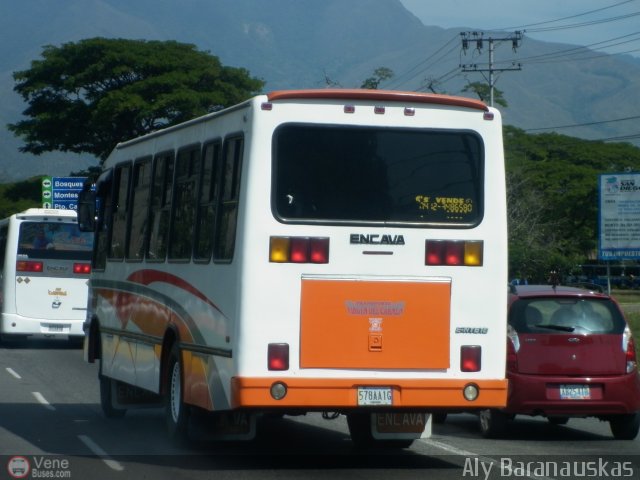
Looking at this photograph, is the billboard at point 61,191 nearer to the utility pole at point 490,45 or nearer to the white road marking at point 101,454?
the utility pole at point 490,45

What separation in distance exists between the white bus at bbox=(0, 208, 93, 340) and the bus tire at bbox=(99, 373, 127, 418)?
1365 cm

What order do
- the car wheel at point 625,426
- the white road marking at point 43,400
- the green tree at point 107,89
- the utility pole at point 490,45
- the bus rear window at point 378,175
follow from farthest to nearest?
the utility pole at point 490,45
the green tree at point 107,89
the white road marking at point 43,400
the car wheel at point 625,426
the bus rear window at point 378,175

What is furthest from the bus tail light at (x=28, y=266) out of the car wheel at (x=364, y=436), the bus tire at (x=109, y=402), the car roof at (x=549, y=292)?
the car wheel at (x=364, y=436)

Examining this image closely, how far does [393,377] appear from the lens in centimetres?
1064

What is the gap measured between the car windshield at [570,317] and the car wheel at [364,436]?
1.69 m

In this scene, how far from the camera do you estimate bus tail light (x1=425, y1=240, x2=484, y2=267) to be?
1086 cm

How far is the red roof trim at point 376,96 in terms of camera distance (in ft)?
35.2

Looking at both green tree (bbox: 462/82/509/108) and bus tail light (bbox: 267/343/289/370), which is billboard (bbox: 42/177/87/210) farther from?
bus tail light (bbox: 267/343/289/370)

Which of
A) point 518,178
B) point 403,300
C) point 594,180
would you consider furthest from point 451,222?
point 594,180

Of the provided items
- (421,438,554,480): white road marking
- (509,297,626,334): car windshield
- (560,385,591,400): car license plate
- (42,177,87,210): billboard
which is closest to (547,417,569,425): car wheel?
(509,297,626,334): car windshield

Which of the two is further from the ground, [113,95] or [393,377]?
[113,95]

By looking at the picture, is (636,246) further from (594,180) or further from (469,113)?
(594,180)

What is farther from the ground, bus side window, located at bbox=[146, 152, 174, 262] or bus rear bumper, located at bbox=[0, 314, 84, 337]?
bus side window, located at bbox=[146, 152, 174, 262]

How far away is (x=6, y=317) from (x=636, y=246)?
1366 centimetres
